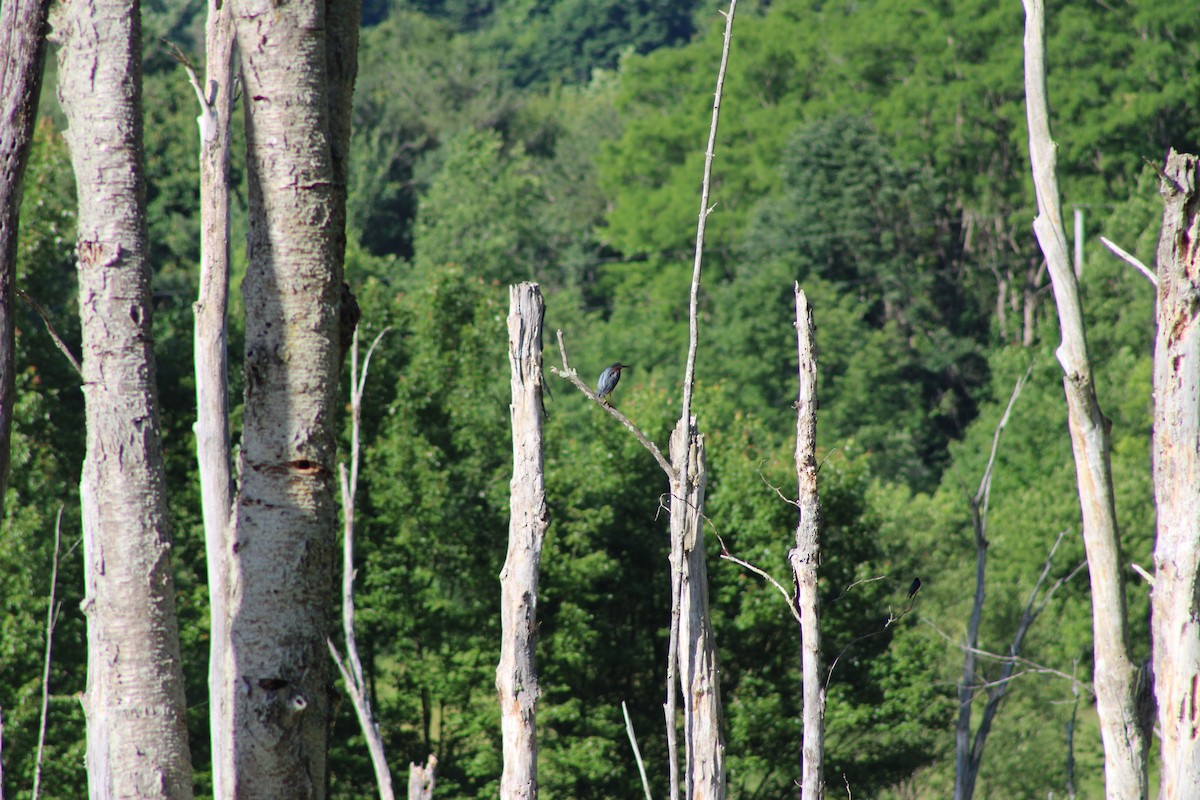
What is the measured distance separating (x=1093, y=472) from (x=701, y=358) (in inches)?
1179

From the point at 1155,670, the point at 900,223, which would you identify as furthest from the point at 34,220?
the point at 900,223

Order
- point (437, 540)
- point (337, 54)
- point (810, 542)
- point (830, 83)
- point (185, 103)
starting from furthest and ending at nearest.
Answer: point (830, 83) → point (185, 103) → point (437, 540) → point (810, 542) → point (337, 54)

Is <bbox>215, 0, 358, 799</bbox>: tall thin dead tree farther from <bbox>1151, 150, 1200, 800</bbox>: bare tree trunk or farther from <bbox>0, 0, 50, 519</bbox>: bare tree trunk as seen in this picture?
<bbox>1151, 150, 1200, 800</bbox>: bare tree trunk

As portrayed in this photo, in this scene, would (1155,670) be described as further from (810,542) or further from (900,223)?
(900,223)

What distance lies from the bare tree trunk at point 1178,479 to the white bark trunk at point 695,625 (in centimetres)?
201

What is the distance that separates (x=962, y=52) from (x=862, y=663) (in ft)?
76.4

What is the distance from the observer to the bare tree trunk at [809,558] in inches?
200

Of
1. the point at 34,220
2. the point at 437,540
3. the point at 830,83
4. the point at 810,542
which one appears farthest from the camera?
the point at 830,83

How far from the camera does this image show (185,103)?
31625mm

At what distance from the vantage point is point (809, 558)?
203 inches

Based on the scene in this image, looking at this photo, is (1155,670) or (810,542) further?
(810,542)

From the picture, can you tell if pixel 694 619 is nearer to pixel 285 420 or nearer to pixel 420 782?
pixel 420 782

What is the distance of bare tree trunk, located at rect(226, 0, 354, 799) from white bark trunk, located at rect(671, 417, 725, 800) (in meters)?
2.69

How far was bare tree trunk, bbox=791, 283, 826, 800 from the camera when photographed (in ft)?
16.7
